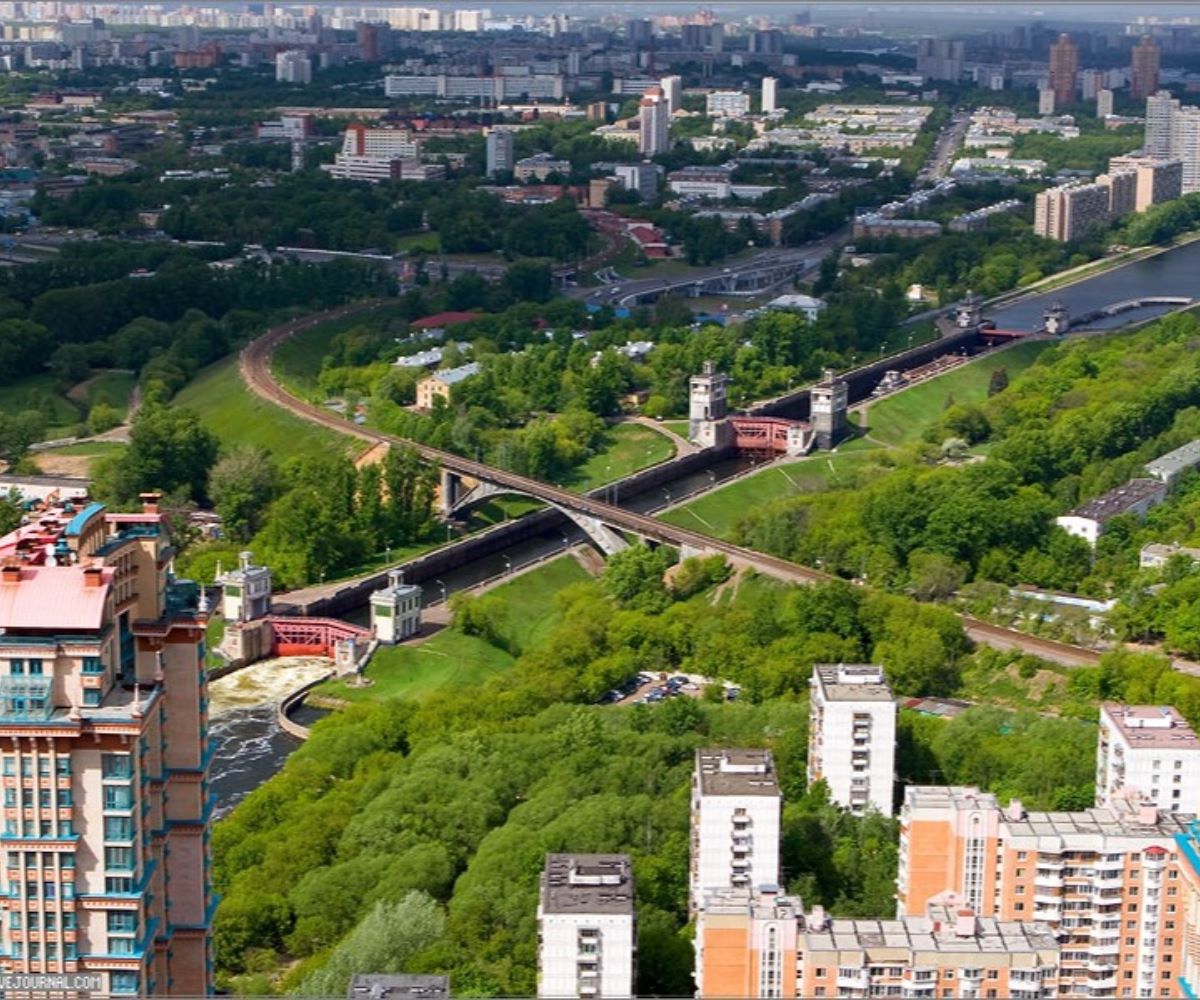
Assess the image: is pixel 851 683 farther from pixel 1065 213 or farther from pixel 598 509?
pixel 1065 213

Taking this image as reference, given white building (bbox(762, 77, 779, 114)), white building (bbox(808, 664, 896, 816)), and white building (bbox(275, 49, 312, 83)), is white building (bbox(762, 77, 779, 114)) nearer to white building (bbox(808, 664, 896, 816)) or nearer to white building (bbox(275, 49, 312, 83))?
white building (bbox(275, 49, 312, 83))

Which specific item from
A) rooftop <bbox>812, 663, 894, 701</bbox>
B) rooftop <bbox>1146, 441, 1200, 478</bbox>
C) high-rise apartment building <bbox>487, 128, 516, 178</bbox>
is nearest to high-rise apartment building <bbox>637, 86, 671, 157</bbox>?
high-rise apartment building <bbox>487, 128, 516, 178</bbox>

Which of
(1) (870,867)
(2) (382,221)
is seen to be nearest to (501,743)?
(1) (870,867)

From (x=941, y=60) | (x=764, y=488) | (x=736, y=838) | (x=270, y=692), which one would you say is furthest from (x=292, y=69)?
(x=736, y=838)

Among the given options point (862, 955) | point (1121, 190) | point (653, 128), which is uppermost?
point (862, 955)

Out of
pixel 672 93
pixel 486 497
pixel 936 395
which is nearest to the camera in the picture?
pixel 486 497

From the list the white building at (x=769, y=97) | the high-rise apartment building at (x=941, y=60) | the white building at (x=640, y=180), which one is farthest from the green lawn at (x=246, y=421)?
the high-rise apartment building at (x=941, y=60)

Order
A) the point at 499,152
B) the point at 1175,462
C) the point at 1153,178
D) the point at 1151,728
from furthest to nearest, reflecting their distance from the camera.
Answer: the point at 499,152
the point at 1153,178
the point at 1175,462
the point at 1151,728
